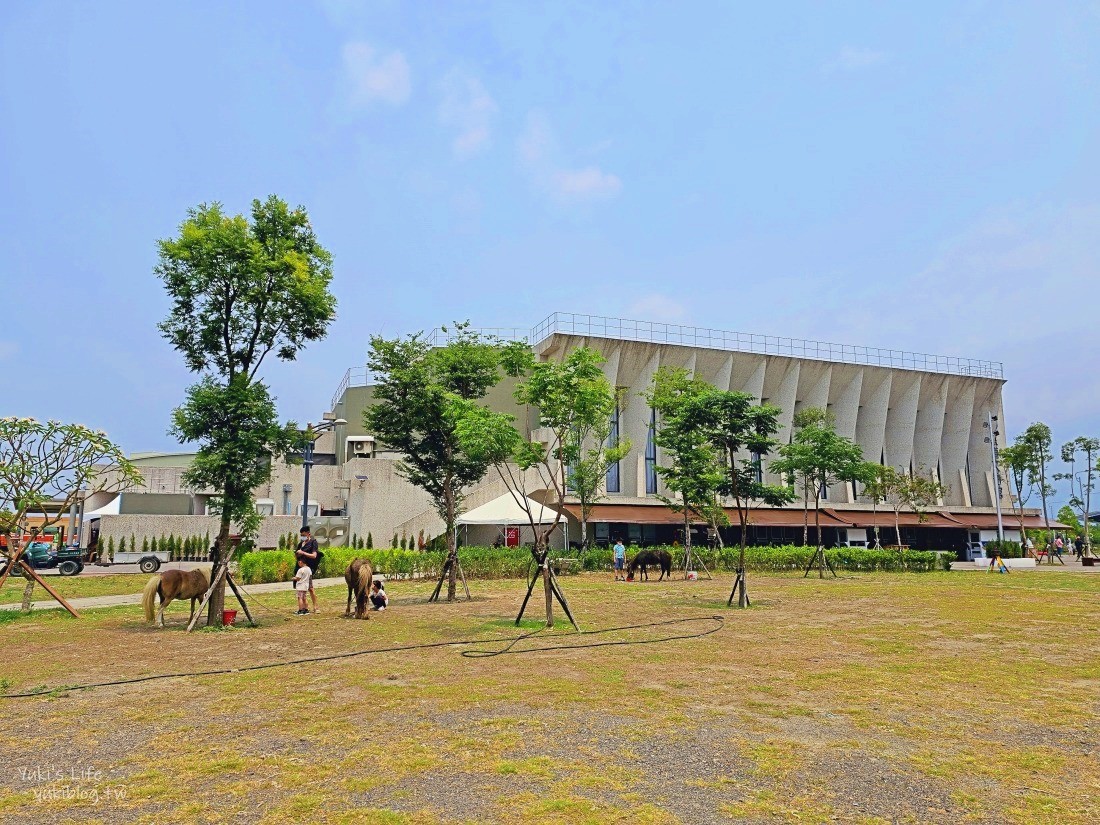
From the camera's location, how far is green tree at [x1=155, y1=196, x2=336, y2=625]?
12977mm

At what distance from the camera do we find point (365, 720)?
6258 mm

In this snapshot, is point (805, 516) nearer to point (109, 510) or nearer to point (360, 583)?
point (360, 583)

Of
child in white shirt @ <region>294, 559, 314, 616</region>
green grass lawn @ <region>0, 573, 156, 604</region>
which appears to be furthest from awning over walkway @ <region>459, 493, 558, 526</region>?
child in white shirt @ <region>294, 559, 314, 616</region>

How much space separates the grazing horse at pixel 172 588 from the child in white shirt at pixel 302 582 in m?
2.05

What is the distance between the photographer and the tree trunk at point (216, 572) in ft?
41.6

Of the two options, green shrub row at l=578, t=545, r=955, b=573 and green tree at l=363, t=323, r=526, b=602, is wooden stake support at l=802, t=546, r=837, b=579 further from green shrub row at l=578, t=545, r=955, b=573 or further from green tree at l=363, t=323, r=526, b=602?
green tree at l=363, t=323, r=526, b=602

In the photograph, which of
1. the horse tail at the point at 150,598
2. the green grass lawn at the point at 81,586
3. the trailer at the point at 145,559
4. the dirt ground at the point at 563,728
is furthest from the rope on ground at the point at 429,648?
the trailer at the point at 145,559

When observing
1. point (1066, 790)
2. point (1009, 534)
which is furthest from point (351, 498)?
point (1009, 534)

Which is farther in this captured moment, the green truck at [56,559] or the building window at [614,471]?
the building window at [614,471]

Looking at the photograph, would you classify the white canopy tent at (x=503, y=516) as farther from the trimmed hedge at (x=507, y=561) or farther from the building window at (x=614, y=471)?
the building window at (x=614, y=471)

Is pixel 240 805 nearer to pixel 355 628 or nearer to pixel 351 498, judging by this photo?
pixel 355 628

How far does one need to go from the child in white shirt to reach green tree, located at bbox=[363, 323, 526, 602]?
164 inches

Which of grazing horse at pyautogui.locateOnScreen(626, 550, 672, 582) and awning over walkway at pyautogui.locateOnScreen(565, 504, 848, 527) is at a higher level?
awning over walkway at pyautogui.locateOnScreen(565, 504, 848, 527)

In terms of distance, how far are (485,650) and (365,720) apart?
405 cm
